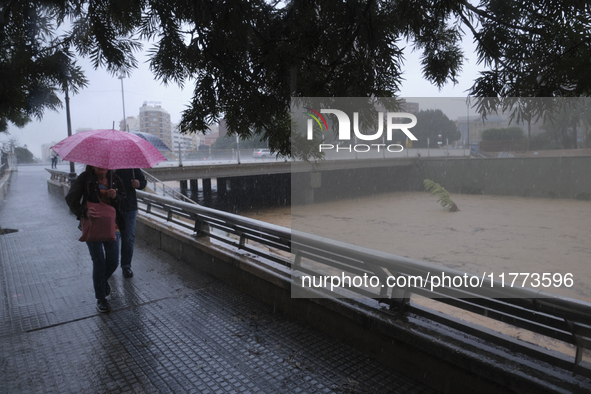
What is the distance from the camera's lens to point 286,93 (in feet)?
7.50

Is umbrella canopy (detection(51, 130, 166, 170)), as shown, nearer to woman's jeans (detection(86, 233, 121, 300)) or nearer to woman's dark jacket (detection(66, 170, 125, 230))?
woman's dark jacket (detection(66, 170, 125, 230))

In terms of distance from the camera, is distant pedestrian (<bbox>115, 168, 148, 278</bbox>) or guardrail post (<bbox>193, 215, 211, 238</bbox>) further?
guardrail post (<bbox>193, 215, 211, 238</bbox>)

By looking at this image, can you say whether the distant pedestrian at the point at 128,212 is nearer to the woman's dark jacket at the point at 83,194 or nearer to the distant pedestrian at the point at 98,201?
the distant pedestrian at the point at 98,201

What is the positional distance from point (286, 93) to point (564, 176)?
169 feet

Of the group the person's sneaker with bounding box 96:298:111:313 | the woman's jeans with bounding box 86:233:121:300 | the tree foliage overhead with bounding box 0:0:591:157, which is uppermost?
the tree foliage overhead with bounding box 0:0:591:157

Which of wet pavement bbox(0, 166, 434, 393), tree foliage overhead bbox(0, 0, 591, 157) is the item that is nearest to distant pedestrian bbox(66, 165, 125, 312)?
wet pavement bbox(0, 166, 434, 393)

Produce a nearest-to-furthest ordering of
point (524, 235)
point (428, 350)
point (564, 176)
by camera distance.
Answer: point (428, 350) < point (524, 235) < point (564, 176)

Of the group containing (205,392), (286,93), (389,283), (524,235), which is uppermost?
(286,93)

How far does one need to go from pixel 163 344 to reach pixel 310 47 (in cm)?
303

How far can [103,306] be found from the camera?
15.4 feet

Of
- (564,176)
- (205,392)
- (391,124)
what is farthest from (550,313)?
(564,176)

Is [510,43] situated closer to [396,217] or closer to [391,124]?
[391,124]

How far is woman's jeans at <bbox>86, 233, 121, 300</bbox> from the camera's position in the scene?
4.70 m

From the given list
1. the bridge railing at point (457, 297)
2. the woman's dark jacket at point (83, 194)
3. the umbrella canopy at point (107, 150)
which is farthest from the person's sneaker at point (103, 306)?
the bridge railing at point (457, 297)
